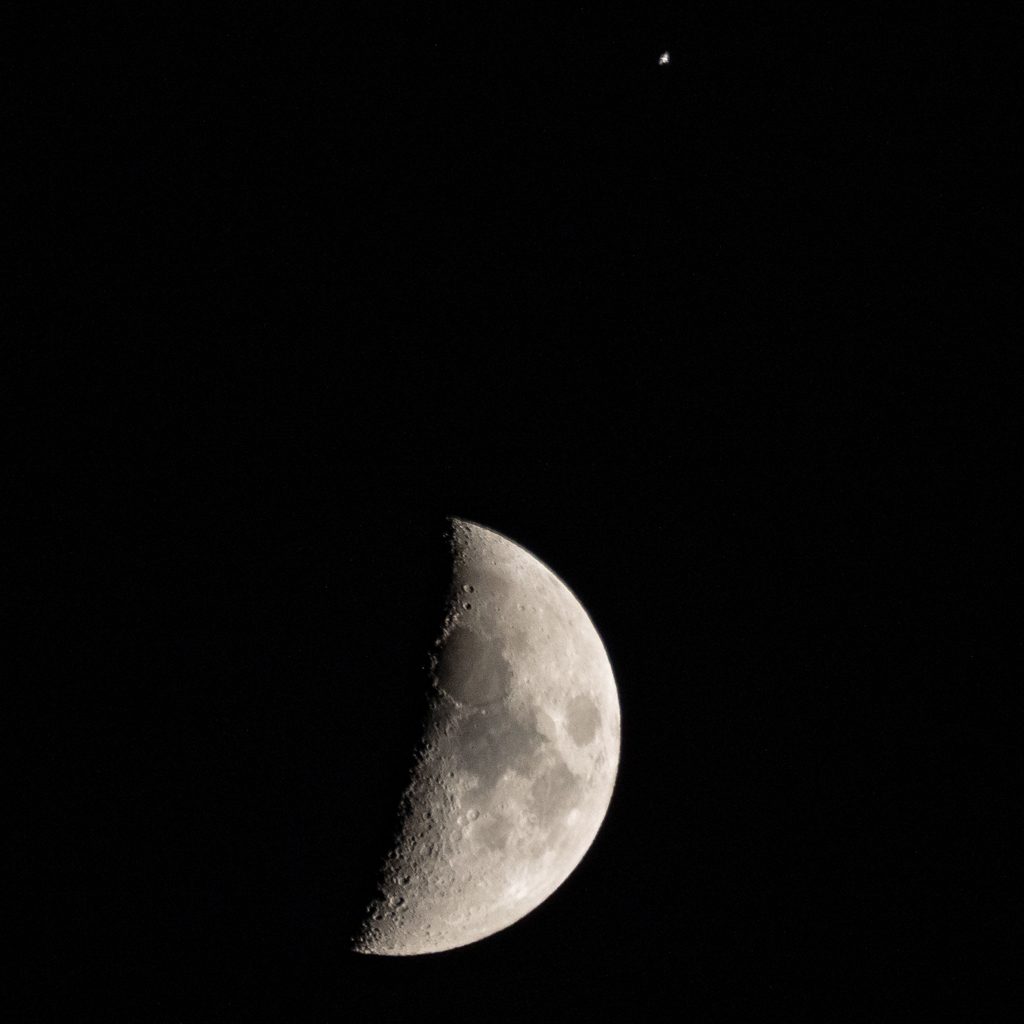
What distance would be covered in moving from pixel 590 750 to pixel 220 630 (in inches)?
100.0

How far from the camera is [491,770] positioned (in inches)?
172

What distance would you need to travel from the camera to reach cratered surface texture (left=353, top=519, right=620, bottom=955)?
14.0 ft

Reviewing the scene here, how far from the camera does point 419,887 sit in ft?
14.4

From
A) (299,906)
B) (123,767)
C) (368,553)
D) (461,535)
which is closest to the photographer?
(123,767)

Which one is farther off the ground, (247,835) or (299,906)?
(247,835)

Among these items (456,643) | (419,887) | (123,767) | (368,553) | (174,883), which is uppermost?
(368,553)

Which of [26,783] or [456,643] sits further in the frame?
[456,643]

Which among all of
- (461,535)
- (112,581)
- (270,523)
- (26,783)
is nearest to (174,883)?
(26,783)

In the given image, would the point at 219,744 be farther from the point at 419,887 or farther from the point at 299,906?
the point at 419,887

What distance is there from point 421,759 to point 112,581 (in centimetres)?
186

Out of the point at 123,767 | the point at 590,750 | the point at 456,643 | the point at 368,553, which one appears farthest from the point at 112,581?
the point at 590,750

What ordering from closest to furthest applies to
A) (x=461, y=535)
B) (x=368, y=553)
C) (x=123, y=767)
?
(x=123, y=767) → (x=368, y=553) → (x=461, y=535)

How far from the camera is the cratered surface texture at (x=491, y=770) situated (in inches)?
168

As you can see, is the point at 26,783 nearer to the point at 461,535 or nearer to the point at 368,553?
the point at 368,553
